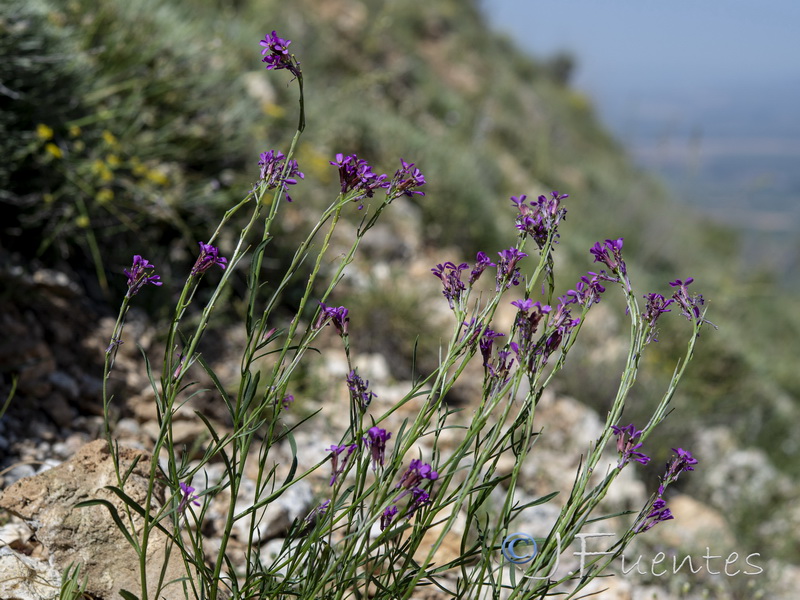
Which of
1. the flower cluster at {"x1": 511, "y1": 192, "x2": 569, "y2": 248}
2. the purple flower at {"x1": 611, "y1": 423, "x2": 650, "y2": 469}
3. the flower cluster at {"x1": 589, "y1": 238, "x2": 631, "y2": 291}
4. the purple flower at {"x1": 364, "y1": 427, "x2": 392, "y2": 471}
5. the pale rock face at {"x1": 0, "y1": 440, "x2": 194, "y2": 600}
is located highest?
the flower cluster at {"x1": 511, "y1": 192, "x2": 569, "y2": 248}

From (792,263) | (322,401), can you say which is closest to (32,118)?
(322,401)

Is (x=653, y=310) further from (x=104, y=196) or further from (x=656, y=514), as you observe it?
(x=104, y=196)

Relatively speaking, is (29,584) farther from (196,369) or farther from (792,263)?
(792,263)

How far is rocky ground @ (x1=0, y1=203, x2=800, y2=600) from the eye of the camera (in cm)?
143

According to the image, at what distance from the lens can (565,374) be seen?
4188mm

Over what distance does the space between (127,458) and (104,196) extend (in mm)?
1456

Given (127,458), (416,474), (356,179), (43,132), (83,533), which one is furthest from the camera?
(43,132)

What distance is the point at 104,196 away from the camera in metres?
2.68

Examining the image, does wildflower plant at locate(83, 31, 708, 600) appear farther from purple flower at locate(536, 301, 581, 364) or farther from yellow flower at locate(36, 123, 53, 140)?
yellow flower at locate(36, 123, 53, 140)

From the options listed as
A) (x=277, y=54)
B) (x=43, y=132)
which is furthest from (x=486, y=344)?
(x=43, y=132)

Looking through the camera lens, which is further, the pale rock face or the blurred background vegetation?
the blurred background vegetation

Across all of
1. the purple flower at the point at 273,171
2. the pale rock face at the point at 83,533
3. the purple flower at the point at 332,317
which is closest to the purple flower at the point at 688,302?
the purple flower at the point at 332,317

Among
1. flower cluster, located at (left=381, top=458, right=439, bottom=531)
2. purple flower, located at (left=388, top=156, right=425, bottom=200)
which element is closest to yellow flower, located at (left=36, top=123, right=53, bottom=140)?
purple flower, located at (left=388, top=156, right=425, bottom=200)

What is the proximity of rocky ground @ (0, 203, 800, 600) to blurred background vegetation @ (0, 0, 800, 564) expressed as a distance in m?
0.22
